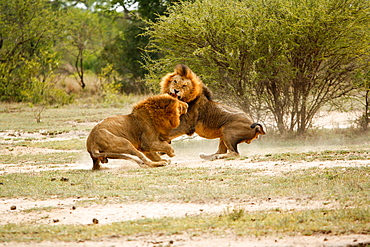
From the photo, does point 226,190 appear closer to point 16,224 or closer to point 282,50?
point 16,224

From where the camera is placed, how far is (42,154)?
11156 mm

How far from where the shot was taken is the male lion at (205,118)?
9.30 meters

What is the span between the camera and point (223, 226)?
4.95 meters

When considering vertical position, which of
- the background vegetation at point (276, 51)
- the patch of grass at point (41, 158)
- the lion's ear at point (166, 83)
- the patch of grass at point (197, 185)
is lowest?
the patch of grass at point (197, 185)

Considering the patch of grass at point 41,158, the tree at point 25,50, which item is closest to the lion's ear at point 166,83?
the patch of grass at point 41,158

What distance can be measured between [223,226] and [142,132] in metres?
3.80

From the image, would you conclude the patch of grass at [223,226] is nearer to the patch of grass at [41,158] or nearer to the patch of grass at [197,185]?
the patch of grass at [197,185]

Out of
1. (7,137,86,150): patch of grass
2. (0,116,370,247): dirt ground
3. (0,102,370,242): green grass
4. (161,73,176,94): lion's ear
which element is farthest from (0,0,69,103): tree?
(0,116,370,247): dirt ground

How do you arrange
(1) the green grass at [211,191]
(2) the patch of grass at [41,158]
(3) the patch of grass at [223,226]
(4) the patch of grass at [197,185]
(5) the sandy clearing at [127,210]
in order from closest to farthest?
(3) the patch of grass at [223,226]
(1) the green grass at [211,191]
(5) the sandy clearing at [127,210]
(4) the patch of grass at [197,185]
(2) the patch of grass at [41,158]

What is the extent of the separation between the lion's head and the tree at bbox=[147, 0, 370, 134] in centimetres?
224

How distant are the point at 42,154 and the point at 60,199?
192 inches

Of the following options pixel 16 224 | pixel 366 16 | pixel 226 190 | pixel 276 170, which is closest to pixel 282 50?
pixel 366 16

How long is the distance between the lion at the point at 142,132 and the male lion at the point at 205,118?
0.48 metres

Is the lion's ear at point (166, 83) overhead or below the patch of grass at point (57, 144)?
overhead
